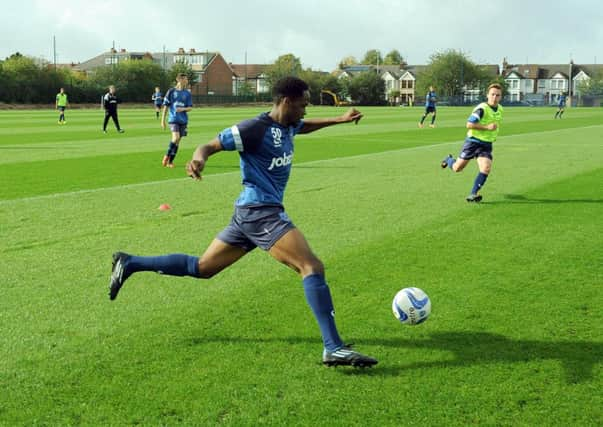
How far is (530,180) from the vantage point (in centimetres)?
1481

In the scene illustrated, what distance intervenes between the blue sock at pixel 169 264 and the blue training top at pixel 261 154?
25.1 inches

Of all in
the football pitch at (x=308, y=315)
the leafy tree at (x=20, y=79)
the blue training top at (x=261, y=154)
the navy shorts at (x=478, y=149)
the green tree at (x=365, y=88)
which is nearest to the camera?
the football pitch at (x=308, y=315)

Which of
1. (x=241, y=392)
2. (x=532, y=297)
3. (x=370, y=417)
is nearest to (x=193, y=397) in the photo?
(x=241, y=392)

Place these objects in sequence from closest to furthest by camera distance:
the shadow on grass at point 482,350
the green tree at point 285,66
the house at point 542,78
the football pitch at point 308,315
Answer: the football pitch at point 308,315
the shadow on grass at point 482,350
the green tree at point 285,66
the house at point 542,78

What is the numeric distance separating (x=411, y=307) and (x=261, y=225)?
135cm

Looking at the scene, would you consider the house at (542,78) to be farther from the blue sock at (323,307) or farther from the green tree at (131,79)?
the blue sock at (323,307)

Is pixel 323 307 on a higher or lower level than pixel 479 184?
lower

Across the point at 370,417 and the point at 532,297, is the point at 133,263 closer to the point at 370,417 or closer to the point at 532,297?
the point at 370,417

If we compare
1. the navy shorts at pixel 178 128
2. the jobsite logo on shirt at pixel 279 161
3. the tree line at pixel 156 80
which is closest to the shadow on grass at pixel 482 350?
the jobsite logo on shirt at pixel 279 161

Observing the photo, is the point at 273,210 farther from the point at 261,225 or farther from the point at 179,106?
the point at 179,106

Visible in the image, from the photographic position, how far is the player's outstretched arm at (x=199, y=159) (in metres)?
4.77

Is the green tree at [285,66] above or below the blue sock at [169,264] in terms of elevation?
above

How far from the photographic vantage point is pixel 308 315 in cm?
593

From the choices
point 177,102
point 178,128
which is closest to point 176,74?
point 177,102
